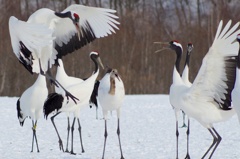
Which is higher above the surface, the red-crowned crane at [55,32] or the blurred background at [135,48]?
the red-crowned crane at [55,32]

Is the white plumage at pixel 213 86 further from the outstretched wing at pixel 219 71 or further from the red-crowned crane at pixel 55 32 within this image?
the red-crowned crane at pixel 55 32

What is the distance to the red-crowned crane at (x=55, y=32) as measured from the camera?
19.5ft

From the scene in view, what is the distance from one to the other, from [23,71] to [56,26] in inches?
587

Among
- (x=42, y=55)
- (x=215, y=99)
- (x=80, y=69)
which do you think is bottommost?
(x=80, y=69)

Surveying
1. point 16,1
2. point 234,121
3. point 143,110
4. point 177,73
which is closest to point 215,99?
point 177,73

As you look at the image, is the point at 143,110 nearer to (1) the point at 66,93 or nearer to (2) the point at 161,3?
(1) the point at 66,93

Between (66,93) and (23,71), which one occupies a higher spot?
(66,93)

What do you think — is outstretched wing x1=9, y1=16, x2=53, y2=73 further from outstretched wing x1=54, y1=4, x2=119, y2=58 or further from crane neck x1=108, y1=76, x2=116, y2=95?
crane neck x1=108, y1=76, x2=116, y2=95

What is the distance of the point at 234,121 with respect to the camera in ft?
37.7

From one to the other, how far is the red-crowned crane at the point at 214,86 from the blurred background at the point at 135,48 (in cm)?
1309

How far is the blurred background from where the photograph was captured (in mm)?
21828

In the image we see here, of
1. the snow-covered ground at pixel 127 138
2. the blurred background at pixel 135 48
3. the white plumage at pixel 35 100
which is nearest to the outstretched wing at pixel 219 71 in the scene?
the snow-covered ground at pixel 127 138

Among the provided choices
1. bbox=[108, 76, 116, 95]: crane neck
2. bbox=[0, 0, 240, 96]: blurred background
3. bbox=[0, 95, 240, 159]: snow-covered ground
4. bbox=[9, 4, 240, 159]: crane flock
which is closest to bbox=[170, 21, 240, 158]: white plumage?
bbox=[9, 4, 240, 159]: crane flock

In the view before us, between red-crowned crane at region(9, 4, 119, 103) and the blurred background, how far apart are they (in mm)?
12181
